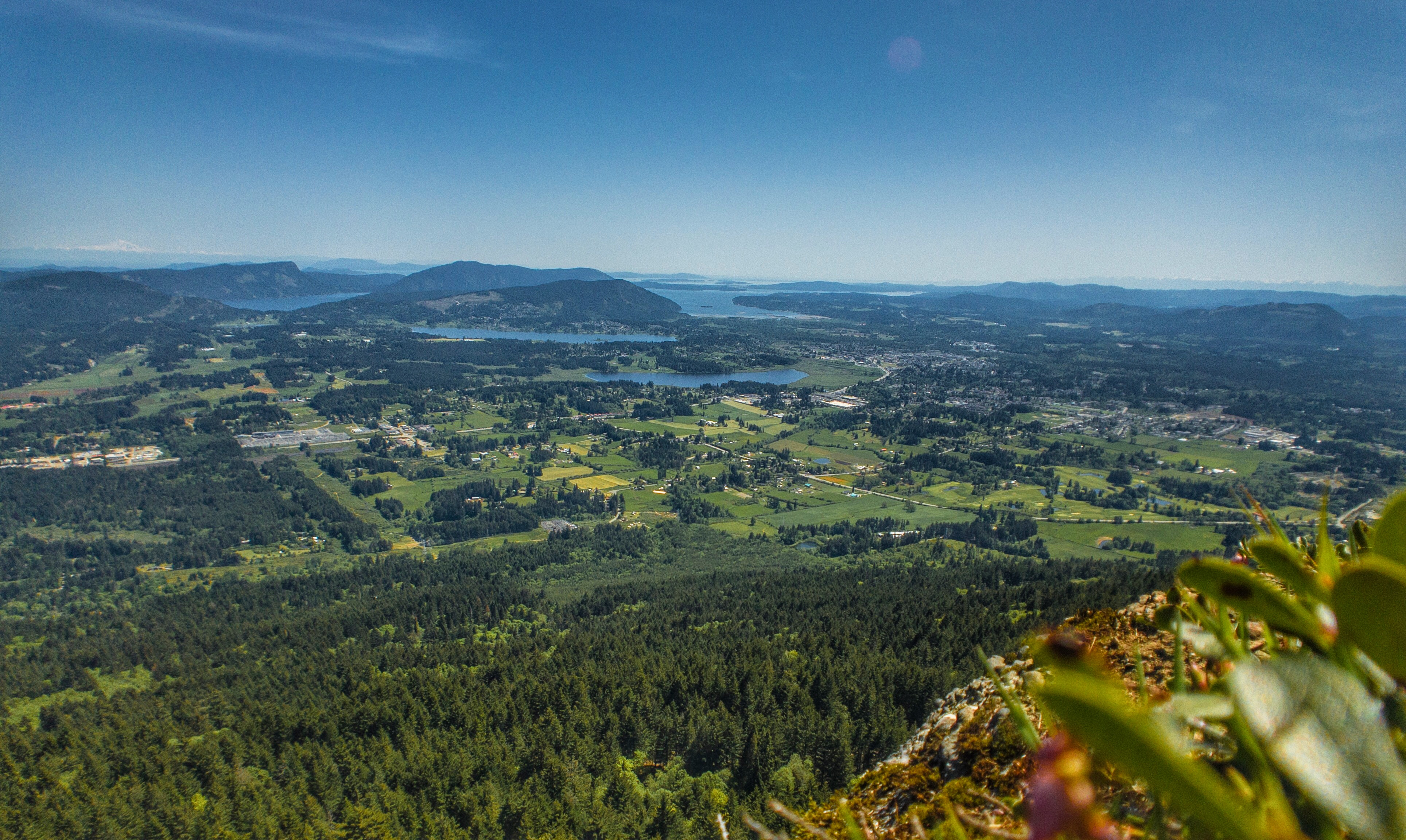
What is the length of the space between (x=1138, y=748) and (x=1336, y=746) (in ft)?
1.57

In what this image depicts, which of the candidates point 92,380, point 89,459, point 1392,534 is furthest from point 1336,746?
point 92,380

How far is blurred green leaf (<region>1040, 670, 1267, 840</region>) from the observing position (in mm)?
799

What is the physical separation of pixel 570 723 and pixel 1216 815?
122 feet

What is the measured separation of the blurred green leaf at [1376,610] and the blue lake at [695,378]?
175m

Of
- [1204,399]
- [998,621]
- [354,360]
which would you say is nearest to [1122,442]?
[1204,399]

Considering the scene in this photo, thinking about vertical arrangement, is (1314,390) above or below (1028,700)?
below

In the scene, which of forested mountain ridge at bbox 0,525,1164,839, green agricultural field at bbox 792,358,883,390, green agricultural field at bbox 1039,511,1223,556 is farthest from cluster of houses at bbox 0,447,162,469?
green agricultural field at bbox 792,358,883,390

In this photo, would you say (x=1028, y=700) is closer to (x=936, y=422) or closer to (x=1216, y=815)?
(x=1216, y=815)

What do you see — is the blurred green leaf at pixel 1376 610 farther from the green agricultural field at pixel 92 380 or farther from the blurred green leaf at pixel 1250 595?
the green agricultural field at pixel 92 380

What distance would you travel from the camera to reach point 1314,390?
537ft

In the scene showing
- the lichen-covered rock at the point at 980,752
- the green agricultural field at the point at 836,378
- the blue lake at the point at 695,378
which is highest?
the lichen-covered rock at the point at 980,752

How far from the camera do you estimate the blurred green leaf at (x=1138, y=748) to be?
0.80m

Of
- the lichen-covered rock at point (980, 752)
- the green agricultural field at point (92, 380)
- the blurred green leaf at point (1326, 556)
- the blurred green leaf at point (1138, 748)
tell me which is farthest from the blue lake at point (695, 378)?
the blurred green leaf at point (1138, 748)

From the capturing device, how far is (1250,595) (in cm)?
144
